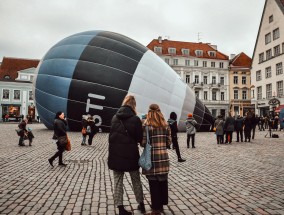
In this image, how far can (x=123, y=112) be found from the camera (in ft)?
14.2

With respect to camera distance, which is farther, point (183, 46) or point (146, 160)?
point (183, 46)

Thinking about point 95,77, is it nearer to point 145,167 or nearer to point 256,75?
point 145,167

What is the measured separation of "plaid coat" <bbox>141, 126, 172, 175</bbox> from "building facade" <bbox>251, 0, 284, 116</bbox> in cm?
3979

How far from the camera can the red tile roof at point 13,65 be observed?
5688 cm

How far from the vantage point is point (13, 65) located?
193ft

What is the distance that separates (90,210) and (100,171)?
9.70 feet

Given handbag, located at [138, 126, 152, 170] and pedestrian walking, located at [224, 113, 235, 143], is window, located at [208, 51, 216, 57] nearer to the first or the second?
pedestrian walking, located at [224, 113, 235, 143]

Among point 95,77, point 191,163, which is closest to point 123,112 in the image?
point 191,163

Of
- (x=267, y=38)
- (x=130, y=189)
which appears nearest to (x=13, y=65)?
(x=267, y=38)

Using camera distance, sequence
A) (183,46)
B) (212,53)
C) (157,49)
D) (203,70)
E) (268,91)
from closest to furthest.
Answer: (268,91) < (157,49) < (203,70) < (183,46) < (212,53)

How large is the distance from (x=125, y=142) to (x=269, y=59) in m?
43.8

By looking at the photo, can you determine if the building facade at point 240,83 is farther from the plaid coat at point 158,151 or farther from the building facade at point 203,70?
the plaid coat at point 158,151

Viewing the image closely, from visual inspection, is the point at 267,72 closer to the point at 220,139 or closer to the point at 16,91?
the point at 220,139

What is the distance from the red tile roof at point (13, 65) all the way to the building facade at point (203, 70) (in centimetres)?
2729
